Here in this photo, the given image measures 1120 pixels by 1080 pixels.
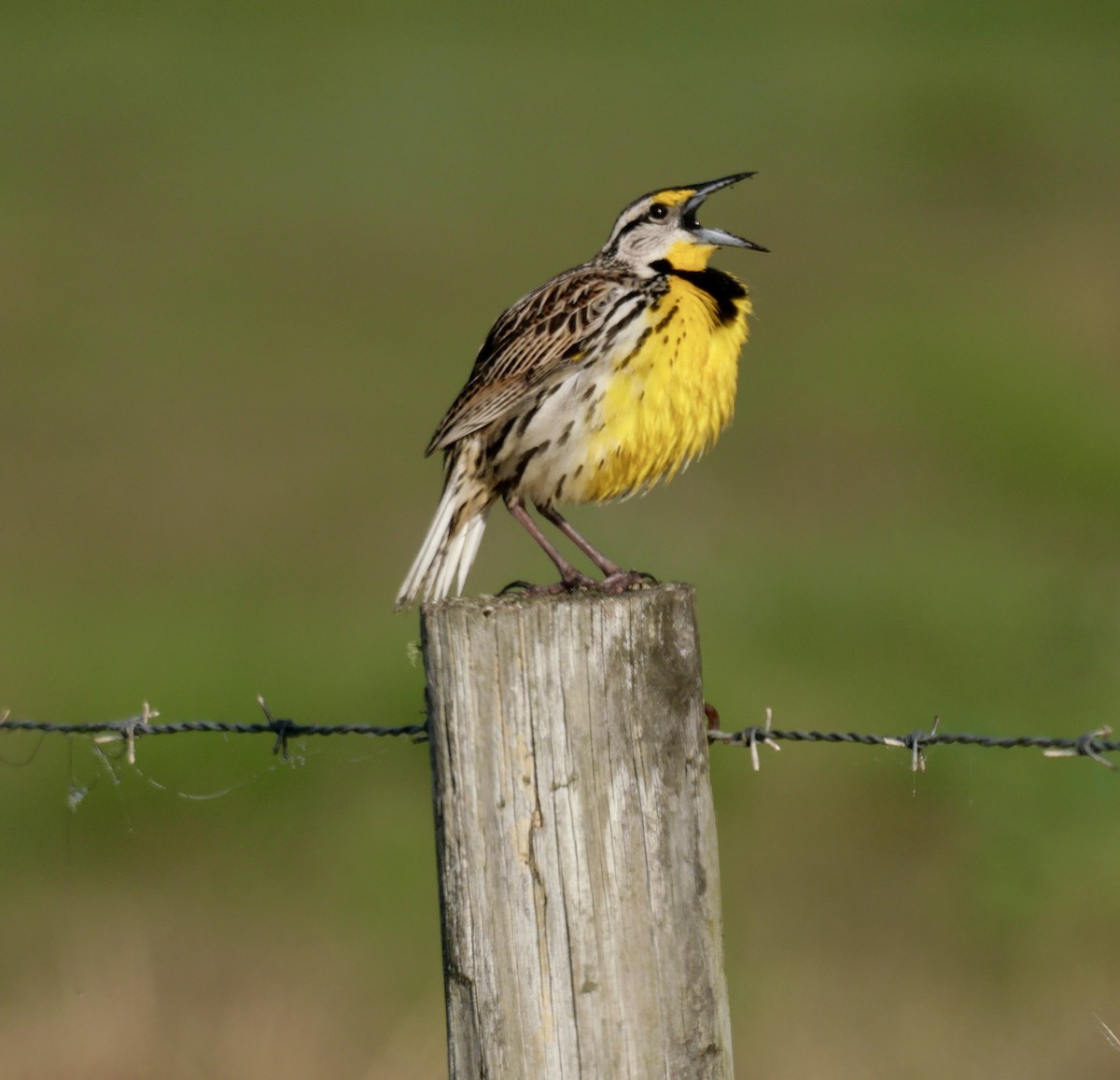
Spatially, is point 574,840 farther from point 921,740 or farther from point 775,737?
A: point 921,740

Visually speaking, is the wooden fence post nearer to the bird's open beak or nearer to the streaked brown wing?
the streaked brown wing

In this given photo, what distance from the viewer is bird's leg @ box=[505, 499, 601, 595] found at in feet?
13.1

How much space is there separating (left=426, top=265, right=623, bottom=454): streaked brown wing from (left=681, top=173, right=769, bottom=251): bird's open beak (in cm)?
28

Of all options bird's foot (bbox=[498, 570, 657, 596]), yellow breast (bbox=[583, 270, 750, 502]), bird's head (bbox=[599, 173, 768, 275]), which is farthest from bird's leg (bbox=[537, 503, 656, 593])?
bird's head (bbox=[599, 173, 768, 275])

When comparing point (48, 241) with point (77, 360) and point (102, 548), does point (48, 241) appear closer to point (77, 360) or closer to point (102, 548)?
point (77, 360)

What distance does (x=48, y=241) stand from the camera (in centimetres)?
2220

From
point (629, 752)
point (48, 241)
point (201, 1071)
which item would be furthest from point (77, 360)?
point (629, 752)

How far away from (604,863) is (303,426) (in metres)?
13.2

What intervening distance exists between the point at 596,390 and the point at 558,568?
0.49m

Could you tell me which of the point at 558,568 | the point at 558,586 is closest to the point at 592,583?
the point at 558,586

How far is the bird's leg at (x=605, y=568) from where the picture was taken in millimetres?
4219

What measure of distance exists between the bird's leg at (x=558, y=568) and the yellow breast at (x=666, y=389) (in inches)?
7.1

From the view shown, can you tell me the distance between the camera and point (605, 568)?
480 cm

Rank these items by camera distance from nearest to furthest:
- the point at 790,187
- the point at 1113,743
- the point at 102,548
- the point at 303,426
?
the point at 1113,743 < the point at 102,548 < the point at 303,426 < the point at 790,187
